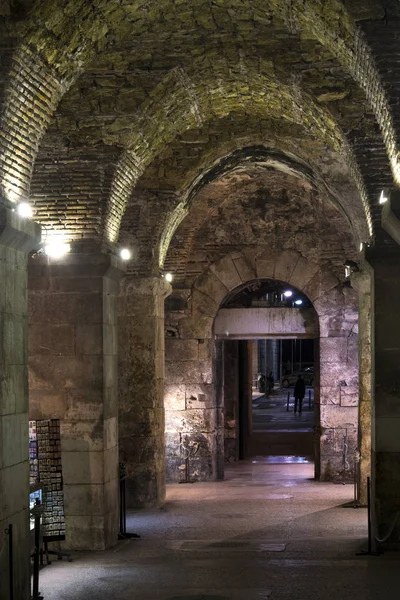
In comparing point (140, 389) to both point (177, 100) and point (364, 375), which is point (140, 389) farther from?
point (177, 100)

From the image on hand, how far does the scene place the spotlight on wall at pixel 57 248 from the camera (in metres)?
11.2

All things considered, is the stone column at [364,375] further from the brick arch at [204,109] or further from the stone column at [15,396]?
the stone column at [15,396]

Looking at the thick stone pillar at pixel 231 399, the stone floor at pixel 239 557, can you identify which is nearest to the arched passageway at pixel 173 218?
the stone floor at pixel 239 557

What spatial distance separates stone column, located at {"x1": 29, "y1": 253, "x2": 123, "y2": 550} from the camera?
11211 millimetres

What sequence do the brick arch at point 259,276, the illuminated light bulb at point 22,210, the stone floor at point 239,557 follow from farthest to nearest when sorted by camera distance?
1. the brick arch at point 259,276
2. the stone floor at point 239,557
3. the illuminated light bulb at point 22,210

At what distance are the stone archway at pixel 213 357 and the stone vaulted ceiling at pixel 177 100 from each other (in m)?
3.60

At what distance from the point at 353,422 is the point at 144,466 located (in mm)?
4333

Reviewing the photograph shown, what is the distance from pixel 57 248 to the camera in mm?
11242

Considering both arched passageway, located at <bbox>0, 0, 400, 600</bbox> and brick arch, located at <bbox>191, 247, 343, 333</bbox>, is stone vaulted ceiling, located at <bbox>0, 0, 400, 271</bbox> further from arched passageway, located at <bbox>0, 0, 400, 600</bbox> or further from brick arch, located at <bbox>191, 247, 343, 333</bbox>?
brick arch, located at <bbox>191, 247, 343, 333</bbox>

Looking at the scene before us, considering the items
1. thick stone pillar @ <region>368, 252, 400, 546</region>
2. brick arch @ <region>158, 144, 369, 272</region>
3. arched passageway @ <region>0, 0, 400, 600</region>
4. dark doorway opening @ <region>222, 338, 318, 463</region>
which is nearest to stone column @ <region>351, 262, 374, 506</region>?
arched passageway @ <region>0, 0, 400, 600</region>

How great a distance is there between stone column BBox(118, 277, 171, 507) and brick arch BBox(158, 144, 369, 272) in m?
0.71

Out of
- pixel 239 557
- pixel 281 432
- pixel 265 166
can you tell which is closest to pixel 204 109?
pixel 265 166

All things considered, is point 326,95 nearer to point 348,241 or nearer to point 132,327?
point 132,327

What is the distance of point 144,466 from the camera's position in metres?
14.8
